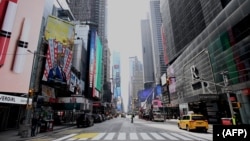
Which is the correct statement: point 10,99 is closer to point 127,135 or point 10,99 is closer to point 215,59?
point 127,135

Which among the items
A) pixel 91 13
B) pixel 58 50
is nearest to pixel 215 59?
pixel 58 50

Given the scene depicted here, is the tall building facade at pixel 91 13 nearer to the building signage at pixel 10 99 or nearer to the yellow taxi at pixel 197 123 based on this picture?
the building signage at pixel 10 99

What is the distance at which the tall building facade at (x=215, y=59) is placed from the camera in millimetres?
31516

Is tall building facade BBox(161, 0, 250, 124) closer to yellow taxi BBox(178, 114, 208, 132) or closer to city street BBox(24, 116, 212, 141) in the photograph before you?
yellow taxi BBox(178, 114, 208, 132)

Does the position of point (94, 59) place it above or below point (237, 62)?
above

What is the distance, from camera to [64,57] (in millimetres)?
38594

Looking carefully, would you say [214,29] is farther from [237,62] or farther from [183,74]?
[183,74]

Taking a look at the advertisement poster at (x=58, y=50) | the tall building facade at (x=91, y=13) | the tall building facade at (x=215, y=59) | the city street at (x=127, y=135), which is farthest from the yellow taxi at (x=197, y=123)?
the tall building facade at (x=91, y=13)

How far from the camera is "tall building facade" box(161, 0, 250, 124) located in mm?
31516

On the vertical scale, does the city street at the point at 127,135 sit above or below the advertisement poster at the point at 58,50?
below

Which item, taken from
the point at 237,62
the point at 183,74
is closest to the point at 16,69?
the point at 237,62

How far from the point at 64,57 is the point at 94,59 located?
4128 centimetres

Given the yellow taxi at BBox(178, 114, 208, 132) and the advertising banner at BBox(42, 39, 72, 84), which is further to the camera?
the advertising banner at BBox(42, 39, 72, 84)

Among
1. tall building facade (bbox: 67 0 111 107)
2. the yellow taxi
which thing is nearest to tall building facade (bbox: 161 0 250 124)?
the yellow taxi
